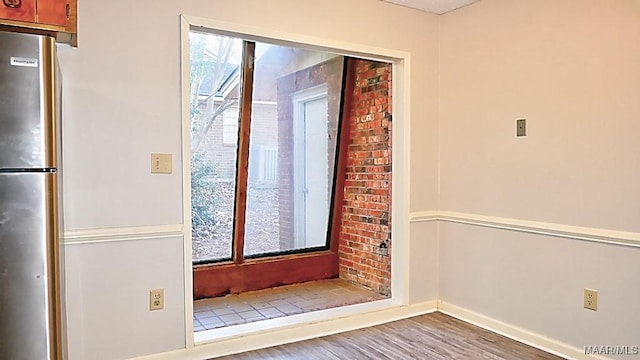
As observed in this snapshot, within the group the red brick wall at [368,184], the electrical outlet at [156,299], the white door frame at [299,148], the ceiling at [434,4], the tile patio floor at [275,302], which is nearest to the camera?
the electrical outlet at [156,299]

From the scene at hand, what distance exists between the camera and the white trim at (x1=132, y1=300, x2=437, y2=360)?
269 cm

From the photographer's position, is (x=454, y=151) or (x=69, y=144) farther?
(x=454, y=151)

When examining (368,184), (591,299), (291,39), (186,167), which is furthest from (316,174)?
(591,299)

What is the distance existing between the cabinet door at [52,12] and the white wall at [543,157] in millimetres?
2563

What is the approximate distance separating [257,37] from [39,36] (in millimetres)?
1380

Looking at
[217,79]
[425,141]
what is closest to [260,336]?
[425,141]

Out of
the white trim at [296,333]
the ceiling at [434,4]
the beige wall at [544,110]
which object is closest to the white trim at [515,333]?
the white trim at [296,333]

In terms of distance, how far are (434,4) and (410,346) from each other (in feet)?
7.76

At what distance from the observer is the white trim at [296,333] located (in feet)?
8.82

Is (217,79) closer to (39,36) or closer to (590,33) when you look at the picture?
(39,36)

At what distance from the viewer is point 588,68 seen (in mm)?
2574

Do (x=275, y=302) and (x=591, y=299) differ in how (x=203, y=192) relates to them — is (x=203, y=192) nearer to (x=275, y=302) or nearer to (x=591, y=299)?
(x=275, y=302)

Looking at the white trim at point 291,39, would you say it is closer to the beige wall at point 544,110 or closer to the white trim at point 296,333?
the beige wall at point 544,110

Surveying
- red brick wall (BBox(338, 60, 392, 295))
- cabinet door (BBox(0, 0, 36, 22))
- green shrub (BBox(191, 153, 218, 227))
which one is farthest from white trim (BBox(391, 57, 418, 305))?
cabinet door (BBox(0, 0, 36, 22))
